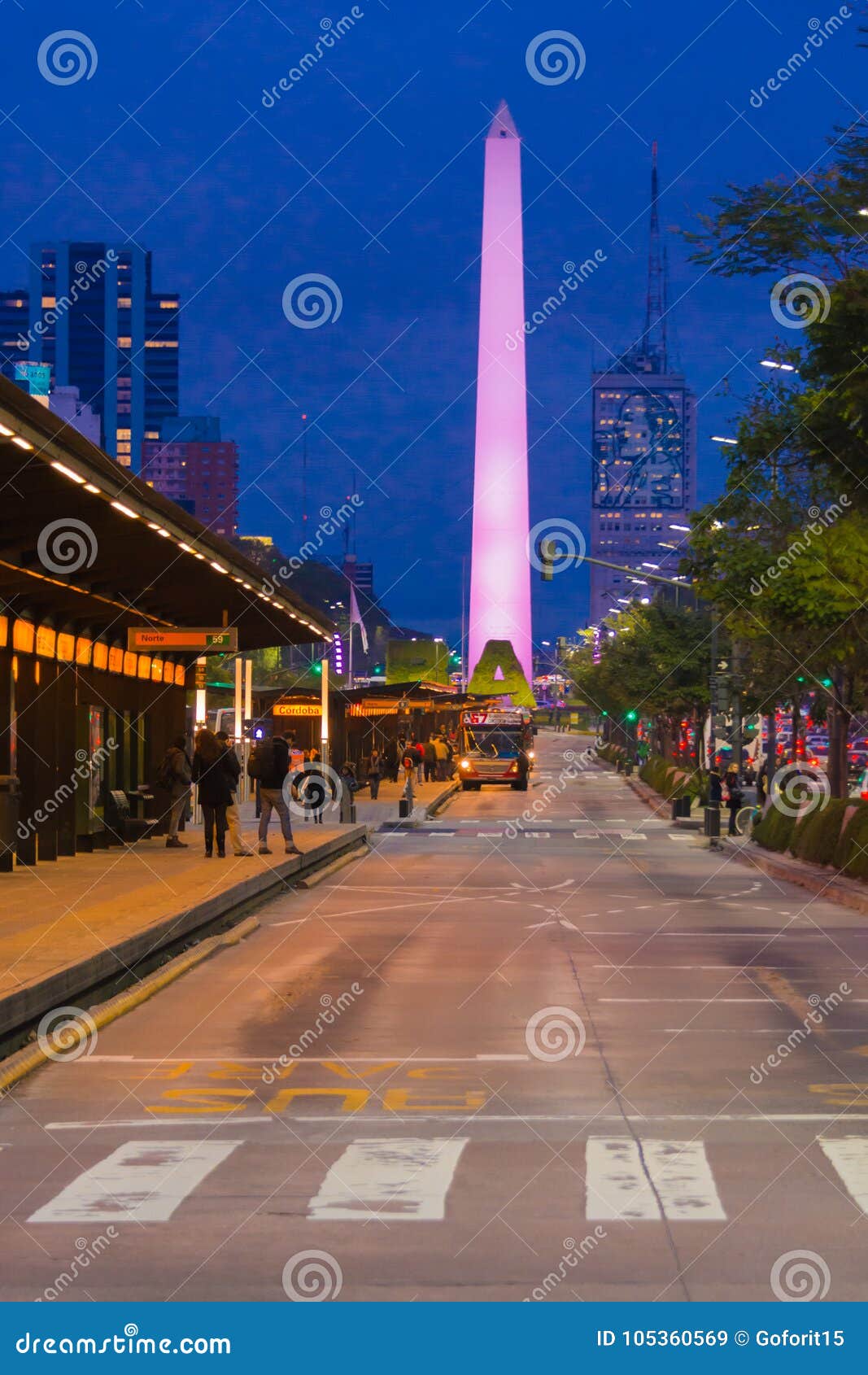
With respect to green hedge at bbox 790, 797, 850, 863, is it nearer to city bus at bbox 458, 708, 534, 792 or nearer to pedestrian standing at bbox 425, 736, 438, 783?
city bus at bbox 458, 708, 534, 792

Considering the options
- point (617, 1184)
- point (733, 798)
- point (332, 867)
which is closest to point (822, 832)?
point (332, 867)

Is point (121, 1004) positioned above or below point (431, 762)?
below

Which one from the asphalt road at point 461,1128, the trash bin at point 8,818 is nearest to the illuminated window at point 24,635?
the trash bin at point 8,818

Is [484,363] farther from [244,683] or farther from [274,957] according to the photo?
[274,957]

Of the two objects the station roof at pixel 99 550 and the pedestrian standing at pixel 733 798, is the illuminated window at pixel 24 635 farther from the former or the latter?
the pedestrian standing at pixel 733 798

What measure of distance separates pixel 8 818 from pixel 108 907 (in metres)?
6.20

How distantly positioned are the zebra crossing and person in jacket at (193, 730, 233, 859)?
20027 millimetres

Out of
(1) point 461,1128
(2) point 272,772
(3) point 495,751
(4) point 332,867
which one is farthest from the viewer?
(3) point 495,751

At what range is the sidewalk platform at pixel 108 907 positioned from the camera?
15.0 metres

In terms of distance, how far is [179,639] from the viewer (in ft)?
101

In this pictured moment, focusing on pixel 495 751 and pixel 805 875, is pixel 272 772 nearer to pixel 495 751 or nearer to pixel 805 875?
pixel 805 875

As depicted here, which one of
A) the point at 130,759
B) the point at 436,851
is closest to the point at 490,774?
the point at 436,851

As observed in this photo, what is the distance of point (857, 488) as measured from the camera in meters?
24.0

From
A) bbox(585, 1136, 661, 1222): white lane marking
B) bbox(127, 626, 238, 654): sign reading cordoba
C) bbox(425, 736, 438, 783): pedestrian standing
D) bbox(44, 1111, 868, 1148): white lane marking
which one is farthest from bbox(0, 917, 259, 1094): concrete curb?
bbox(425, 736, 438, 783): pedestrian standing
